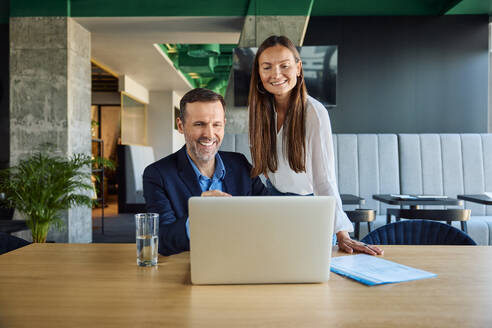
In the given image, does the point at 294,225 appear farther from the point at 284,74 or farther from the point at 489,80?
the point at 489,80

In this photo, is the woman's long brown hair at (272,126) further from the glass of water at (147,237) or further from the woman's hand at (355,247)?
the glass of water at (147,237)

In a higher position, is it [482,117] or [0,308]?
[482,117]

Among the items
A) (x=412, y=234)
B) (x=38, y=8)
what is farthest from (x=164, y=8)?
(x=412, y=234)

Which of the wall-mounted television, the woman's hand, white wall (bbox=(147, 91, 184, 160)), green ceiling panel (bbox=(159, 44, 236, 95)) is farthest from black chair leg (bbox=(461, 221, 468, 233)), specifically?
white wall (bbox=(147, 91, 184, 160))

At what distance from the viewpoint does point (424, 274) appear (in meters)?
1.02

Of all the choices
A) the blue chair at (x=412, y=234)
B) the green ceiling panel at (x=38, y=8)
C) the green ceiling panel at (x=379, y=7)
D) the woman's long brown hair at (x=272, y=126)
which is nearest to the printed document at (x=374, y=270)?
the blue chair at (x=412, y=234)

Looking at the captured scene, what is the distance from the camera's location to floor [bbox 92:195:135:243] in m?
5.31

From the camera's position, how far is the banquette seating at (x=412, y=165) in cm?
416

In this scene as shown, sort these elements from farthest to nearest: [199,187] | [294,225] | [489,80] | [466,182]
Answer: [489,80], [466,182], [199,187], [294,225]

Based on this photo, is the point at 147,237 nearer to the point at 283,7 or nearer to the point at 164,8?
the point at 283,7

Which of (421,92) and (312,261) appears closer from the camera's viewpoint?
(312,261)

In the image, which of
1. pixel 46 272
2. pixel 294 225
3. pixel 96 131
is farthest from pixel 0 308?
pixel 96 131

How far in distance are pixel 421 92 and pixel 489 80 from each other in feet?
3.35

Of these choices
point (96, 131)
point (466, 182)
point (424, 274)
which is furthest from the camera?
point (96, 131)
